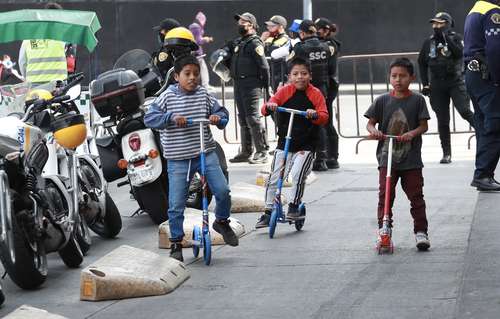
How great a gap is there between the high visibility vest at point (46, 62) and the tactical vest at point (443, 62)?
4.49 metres

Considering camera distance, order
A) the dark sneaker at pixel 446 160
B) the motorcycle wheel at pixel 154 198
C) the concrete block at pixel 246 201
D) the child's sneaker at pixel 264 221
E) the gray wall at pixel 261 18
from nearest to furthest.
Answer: the child's sneaker at pixel 264 221 < the motorcycle wheel at pixel 154 198 < the concrete block at pixel 246 201 < the dark sneaker at pixel 446 160 < the gray wall at pixel 261 18

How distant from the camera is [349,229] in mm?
11359

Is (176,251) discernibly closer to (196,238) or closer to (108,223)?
(196,238)

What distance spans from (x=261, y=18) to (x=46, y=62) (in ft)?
41.3

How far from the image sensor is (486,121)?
12938 mm

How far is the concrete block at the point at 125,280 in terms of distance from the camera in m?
8.73

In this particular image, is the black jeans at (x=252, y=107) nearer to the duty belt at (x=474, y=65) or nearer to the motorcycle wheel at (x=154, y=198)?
the duty belt at (x=474, y=65)

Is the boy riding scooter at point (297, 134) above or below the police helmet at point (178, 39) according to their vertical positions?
below

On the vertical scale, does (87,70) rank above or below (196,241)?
below

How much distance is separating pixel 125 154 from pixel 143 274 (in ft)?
10.8

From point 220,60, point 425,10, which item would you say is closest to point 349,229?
point 220,60

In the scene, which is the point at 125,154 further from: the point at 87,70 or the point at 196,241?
the point at 87,70

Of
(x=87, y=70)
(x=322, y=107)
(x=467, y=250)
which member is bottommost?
(x=87, y=70)

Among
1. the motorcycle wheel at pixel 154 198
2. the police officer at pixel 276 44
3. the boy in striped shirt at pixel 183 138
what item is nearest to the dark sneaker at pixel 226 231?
the boy in striped shirt at pixel 183 138
